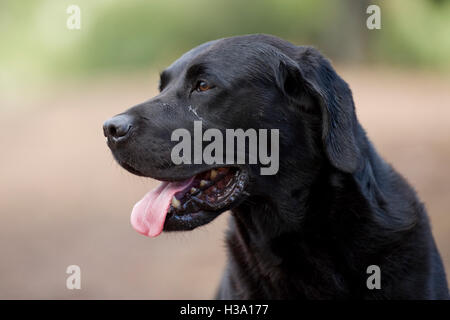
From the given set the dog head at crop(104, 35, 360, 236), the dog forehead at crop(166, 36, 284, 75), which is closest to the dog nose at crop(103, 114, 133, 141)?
the dog head at crop(104, 35, 360, 236)

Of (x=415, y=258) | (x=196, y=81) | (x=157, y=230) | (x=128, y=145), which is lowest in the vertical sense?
(x=415, y=258)

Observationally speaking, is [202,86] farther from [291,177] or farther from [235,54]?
[291,177]

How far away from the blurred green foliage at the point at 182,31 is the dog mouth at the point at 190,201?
33.2 ft

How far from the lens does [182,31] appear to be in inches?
785

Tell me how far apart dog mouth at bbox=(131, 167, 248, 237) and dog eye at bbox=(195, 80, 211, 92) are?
40 cm

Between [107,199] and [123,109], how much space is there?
3.34m

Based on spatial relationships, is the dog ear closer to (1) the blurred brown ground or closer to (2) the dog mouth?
(2) the dog mouth

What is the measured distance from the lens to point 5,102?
14250mm

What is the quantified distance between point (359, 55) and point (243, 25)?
20.1ft

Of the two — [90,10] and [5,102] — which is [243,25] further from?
[5,102]

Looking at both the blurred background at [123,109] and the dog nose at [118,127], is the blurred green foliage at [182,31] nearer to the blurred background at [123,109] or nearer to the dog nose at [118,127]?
the blurred background at [123,109]

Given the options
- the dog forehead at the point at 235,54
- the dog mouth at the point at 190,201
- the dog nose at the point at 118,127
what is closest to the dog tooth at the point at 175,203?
the dog mouth at the point at 190,201

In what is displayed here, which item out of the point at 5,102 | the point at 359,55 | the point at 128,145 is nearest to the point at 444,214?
the point at 128,145

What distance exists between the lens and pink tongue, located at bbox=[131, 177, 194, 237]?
2.88 m
